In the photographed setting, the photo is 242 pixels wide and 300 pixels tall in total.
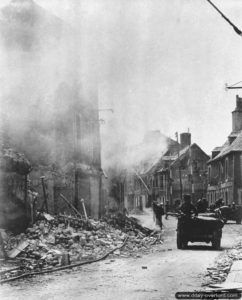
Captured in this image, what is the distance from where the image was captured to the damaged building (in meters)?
25.2

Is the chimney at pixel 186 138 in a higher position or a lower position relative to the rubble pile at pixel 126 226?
higher

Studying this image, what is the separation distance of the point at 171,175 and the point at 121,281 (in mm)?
61939

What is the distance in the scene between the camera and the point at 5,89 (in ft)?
82.1

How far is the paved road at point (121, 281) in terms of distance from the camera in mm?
8359

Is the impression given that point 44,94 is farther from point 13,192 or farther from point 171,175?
point 171,175

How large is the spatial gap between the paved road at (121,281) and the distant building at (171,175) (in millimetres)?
48879

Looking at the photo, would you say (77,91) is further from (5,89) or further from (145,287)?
(145,287)

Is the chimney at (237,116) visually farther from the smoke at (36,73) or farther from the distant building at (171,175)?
the smoke at (36,73)

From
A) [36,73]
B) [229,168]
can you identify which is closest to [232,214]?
[229,168]

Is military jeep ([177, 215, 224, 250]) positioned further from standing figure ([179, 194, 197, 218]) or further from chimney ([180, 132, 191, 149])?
chimney ([180, 132, 191, 149])

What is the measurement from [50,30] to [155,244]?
536 inches

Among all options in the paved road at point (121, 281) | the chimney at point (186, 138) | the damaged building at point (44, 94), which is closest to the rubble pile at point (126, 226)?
the damaged building at point (44, 94)

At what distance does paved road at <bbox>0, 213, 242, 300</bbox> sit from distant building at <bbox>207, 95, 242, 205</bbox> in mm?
34850

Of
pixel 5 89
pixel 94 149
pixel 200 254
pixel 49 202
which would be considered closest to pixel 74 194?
pixel 49 202
